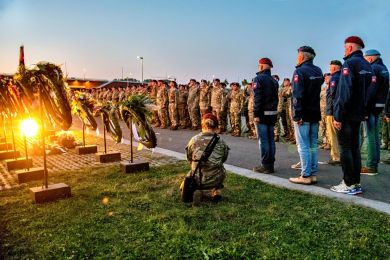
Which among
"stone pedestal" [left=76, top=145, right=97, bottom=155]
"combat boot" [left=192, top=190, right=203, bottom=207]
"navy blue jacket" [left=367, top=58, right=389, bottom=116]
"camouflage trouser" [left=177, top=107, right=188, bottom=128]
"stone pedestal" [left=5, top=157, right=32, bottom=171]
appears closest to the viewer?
"combat boot" [left=192, top=190, right=203, bottom=207]

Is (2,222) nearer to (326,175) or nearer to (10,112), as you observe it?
(10,112)

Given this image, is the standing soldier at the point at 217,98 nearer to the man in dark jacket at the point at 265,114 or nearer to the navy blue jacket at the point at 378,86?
the man in dark jacket at the point at 265,114

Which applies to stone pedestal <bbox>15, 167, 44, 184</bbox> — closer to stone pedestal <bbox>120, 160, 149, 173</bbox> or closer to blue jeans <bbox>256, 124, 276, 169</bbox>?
stone pedestal <bbox>120, 160, 149, 173</bbox>

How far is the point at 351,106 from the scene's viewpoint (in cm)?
560

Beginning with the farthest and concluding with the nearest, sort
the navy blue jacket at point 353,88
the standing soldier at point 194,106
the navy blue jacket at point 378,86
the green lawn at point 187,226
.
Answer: the standing soldier at point 194,106
the navy blue jacket at point 378,86
the navy blue jacket at point 353,88
the green lawn at point 187,226

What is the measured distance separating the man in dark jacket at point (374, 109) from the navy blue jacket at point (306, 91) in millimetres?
1193

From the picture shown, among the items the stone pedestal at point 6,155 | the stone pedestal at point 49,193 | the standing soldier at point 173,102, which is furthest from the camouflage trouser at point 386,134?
the stone pedestal at point 6,155

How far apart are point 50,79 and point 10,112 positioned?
3.60 meters

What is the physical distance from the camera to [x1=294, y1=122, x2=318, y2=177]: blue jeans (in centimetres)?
642

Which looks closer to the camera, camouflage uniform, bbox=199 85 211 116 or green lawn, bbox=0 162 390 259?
green lawn, bbox=0 162 390 259

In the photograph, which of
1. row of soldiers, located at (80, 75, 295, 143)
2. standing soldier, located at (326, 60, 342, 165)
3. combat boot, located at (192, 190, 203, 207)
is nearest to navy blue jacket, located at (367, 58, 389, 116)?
standing soldier, located at (326, 60, 342, 165)

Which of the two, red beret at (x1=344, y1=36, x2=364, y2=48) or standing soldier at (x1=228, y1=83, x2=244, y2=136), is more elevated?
red beret at (x1=344, y1=36, x2=364, y2=48)

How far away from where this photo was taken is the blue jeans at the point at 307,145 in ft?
21.1

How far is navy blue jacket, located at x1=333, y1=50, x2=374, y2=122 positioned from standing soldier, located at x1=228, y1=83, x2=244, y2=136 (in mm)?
8612
